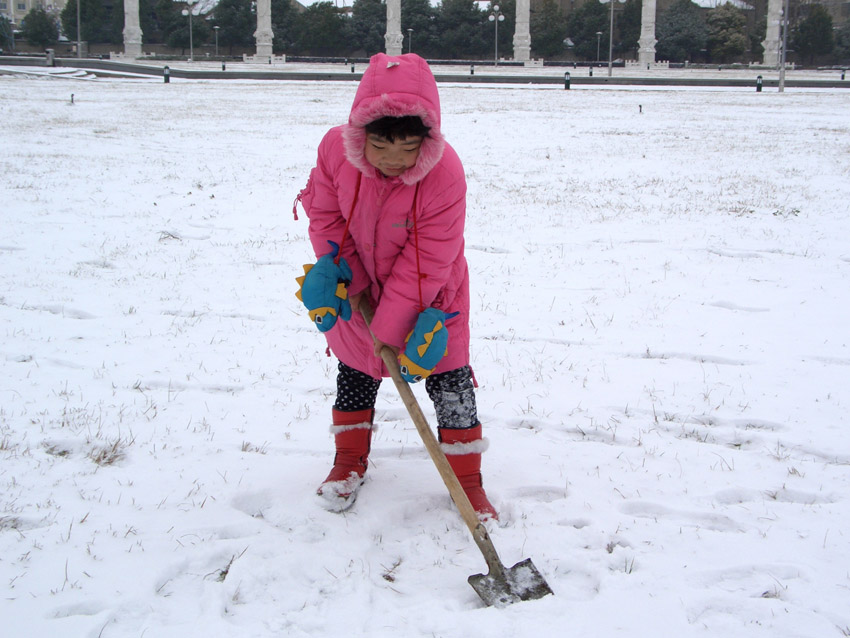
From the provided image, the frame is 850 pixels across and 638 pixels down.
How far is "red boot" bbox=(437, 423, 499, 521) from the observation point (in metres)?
2.93

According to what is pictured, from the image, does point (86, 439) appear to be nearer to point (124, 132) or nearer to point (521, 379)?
point (521, 379)

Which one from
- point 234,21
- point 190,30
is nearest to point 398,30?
point 190,30

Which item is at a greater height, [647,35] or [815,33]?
[815,33]

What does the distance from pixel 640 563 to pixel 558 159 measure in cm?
1123

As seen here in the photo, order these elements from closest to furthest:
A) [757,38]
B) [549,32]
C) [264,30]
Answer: [264,30] < [757,38] < [549,32]

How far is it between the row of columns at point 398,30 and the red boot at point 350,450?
55276 millimetres

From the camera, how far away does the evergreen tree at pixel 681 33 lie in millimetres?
61500

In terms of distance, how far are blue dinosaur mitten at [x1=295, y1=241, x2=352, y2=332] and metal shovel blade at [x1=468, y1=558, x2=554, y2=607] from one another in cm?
110

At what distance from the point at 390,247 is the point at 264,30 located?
6057 centimetres

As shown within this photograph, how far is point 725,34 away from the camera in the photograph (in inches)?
2426

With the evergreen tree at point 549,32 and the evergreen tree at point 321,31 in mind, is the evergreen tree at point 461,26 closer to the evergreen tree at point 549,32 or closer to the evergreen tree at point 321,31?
the evergreen tree at point 549,32

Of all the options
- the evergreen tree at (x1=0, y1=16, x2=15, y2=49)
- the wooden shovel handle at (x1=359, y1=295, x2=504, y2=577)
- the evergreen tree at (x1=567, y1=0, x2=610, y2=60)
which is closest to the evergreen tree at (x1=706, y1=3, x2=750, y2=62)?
the evergreen tree at (x1=567, y1=0, x2=610, y2=60)

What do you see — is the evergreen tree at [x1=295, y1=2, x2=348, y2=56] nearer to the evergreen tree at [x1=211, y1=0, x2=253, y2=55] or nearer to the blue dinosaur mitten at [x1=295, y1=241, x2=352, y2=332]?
the evergreen tree at [x1=211, y1=0, x2=253, y2=55]

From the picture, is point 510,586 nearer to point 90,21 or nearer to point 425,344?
point 425,344
